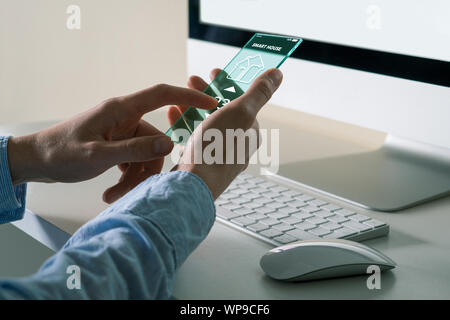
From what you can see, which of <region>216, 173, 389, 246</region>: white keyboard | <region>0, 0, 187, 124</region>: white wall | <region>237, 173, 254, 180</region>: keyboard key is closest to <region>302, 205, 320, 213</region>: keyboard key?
<region>216, 173, 389, 246</region>: white keyboard

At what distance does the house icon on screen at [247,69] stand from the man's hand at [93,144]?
4cm

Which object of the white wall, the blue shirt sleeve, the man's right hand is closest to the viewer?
the blue shirt sleeve

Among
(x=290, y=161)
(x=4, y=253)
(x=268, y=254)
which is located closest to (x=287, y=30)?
(x=290, y=161)

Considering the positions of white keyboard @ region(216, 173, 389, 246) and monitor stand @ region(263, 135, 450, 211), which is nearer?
white keyboard @ region(216, 173, 389, 246)

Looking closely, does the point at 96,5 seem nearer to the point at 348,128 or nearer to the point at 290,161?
the point at 348,128

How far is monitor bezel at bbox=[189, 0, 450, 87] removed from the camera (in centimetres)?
65

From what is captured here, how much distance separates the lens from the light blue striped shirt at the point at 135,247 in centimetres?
38

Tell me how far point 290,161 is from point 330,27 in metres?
0.18

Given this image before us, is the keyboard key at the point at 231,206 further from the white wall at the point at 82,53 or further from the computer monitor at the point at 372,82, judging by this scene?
the white wall at the point at 82,53

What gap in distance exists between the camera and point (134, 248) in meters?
0.42

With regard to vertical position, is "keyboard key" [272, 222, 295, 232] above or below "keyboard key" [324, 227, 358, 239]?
above

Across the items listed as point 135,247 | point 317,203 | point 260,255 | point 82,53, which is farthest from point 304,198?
point 82,53

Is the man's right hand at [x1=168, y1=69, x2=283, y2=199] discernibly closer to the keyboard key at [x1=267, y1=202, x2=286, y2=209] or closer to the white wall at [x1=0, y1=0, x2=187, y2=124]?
the keyboard key at [x1=267, y1=202, x2=286, y2=209]

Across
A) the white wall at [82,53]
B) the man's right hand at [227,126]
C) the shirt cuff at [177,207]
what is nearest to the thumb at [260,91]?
the man's right hand at [227,126]
